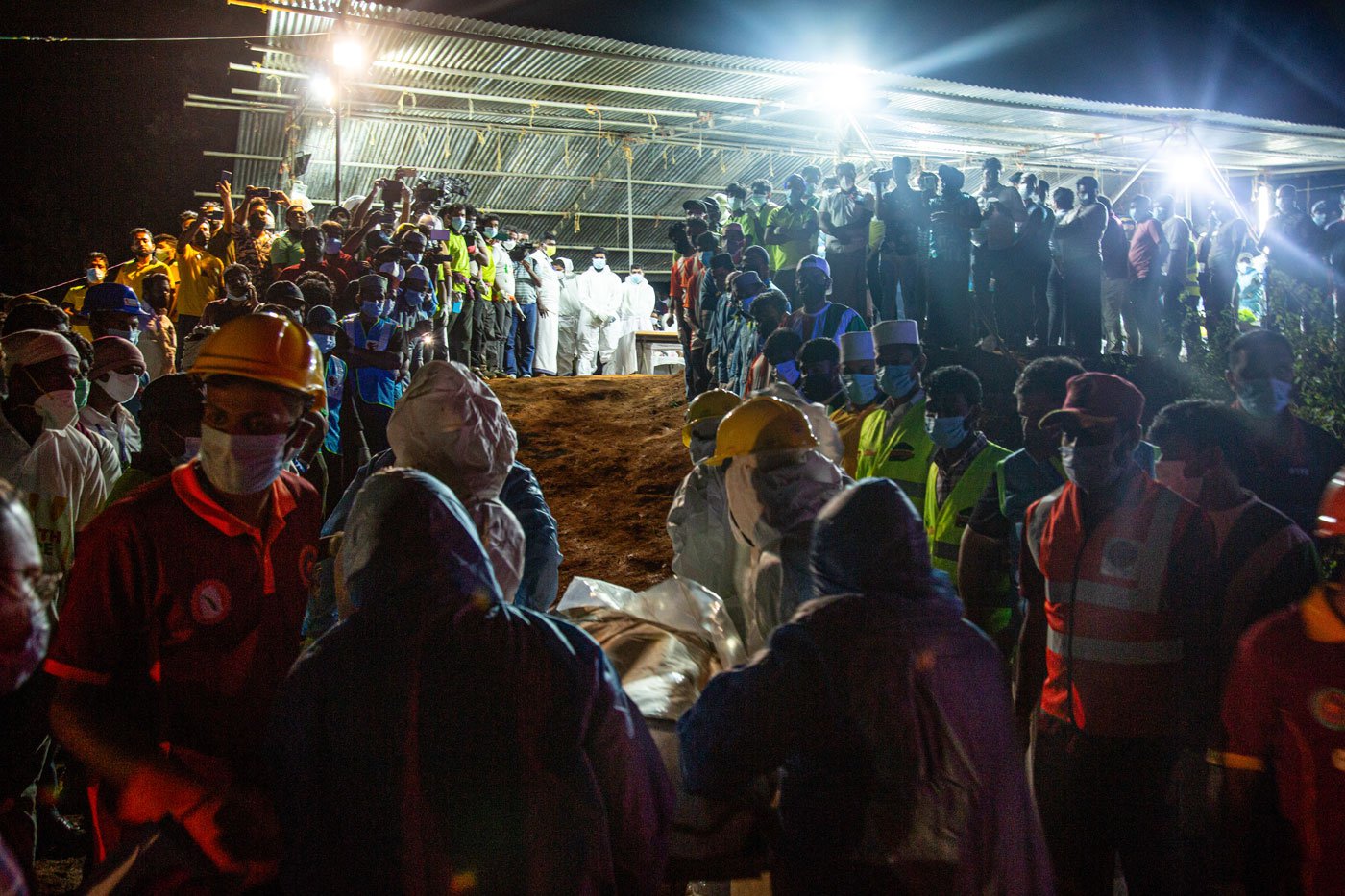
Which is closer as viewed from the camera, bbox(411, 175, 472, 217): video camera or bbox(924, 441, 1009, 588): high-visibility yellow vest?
bbox(924, 441, 1009, 588): high-visibility yellow vest

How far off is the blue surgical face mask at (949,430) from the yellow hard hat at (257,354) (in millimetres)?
3112

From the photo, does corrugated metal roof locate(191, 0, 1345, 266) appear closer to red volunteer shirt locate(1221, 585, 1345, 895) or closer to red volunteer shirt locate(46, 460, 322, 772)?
red volunteer shirt locate(46, 460, 322, 772)

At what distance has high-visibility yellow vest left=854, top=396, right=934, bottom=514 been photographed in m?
5.19

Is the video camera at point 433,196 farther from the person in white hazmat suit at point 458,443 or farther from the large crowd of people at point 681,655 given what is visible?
the person in white hazmat suit at point 458,443

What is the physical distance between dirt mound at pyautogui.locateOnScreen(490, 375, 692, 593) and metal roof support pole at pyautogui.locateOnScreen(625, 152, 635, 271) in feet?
21.1

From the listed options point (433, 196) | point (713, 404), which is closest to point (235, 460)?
point (713, 404)

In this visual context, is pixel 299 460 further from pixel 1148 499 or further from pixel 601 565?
pixel 1148 499

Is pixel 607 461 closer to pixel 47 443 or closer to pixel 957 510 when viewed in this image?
pixel 957 510

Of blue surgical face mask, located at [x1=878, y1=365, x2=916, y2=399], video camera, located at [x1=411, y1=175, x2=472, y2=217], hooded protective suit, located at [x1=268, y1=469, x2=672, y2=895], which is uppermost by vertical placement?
video camera, located at [x1=411, y1=175, x2=472, y2=217]

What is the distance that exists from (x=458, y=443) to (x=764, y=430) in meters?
0.92

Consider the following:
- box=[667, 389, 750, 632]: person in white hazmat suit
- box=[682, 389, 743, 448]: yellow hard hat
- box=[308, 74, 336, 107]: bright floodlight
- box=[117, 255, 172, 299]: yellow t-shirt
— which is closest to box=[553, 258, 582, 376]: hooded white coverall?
box=[308, 74, 336, 107]: bright floodlight

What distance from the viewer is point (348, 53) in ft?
44.1

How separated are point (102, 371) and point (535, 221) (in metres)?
16.4

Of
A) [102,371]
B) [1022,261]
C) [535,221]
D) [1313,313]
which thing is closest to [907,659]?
[102,371]
